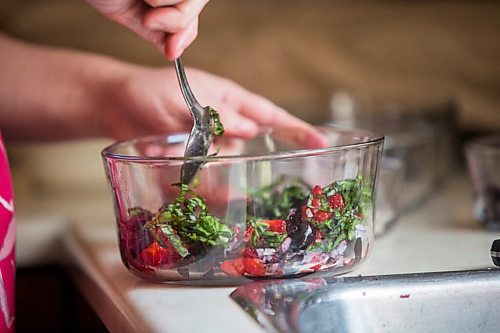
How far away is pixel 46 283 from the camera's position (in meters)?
1.01

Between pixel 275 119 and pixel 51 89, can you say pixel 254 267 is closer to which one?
pixel 275 119

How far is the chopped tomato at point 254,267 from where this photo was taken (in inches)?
25.6

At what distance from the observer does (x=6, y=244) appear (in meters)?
0.67

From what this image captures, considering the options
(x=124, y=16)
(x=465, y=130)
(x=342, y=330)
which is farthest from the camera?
(x=465, y=130)

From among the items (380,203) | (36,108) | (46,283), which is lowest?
(46,283)

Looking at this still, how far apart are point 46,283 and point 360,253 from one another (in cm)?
46

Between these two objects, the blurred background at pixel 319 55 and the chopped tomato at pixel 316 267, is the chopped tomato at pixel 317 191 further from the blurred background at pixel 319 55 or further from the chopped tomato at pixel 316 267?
the blurred background at pixel 319 55

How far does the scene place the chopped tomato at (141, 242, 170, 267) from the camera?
0.66 metres

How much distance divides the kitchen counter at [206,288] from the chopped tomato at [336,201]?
8cm

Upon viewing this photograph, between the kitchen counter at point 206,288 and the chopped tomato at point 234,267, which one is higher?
the chopped tomato at point 234,267

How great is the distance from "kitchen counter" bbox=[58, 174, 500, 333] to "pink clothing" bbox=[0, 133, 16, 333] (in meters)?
0.08

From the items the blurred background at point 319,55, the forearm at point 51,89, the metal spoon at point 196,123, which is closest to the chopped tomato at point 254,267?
the metal spoon at point 196,123

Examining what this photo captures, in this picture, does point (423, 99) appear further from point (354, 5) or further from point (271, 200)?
point (271, 200)

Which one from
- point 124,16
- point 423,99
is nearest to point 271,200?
point 124,16
